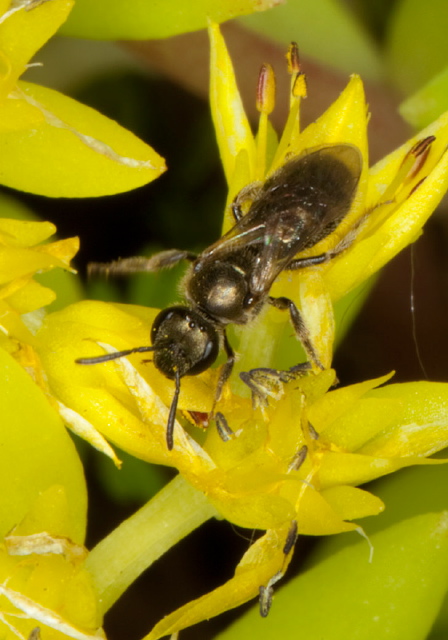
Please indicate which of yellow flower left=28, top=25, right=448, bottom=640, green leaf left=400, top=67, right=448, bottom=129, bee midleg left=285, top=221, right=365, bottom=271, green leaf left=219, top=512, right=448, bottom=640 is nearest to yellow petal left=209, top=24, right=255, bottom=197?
yellow flower left=28, top=25, right=448, bottom=640

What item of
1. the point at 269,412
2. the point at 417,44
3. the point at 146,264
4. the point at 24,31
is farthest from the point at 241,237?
the point at 417,44

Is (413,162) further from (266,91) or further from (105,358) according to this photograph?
(105,358)

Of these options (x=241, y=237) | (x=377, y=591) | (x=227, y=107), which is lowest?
(x=377, y=591)

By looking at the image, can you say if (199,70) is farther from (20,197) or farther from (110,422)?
(110,422)

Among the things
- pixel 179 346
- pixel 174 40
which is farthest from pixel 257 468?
pixel 174 40

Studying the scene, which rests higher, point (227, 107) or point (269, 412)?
point (227, 107)

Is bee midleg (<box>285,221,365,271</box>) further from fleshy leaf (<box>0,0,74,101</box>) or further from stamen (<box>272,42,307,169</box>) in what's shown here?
fleshy leaf (<box>0,0,74,101</box>)
